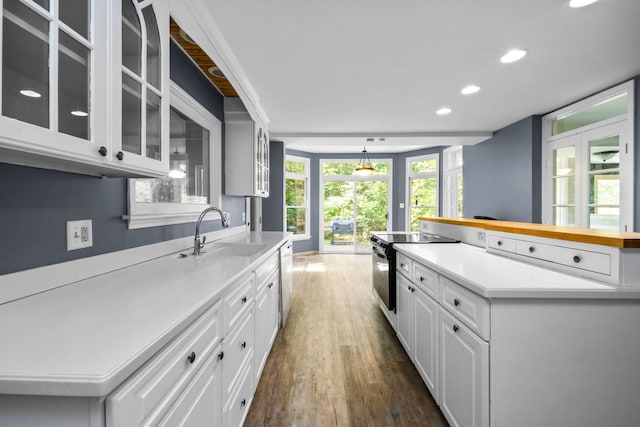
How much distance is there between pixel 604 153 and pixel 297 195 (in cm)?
563

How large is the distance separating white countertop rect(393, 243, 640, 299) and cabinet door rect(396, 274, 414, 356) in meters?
0.41

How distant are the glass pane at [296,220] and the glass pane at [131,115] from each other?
6075 mm

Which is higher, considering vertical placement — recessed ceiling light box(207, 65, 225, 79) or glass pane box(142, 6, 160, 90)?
recessed ceiling light box(207, 65, 225, 79)

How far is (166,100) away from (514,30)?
2.40m

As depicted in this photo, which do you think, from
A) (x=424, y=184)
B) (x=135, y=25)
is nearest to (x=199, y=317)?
(x=135, y=25)

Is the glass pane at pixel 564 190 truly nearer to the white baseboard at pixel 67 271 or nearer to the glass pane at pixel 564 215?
the glass pane at pixel 564 215

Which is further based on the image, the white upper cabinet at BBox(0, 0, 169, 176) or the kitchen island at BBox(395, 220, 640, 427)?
the kitchen island at BBox(395, 220, 640, 427)

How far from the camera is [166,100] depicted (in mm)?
1287

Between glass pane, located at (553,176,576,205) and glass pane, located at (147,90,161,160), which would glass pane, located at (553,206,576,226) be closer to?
glass pane, located at (553,176,576,205)

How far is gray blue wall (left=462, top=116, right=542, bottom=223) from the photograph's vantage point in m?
4.19

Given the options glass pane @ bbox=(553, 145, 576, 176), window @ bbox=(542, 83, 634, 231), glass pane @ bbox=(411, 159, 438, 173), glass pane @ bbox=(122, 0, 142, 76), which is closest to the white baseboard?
glass pane @ bbox=(122, 0, 142, 76)

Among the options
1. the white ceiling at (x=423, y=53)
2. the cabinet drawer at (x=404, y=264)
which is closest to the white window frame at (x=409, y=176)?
the white ceiling at (x=423, y=53)

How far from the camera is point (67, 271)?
114 centimetres

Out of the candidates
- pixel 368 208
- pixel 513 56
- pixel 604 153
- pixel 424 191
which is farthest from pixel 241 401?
pixel 424 191
